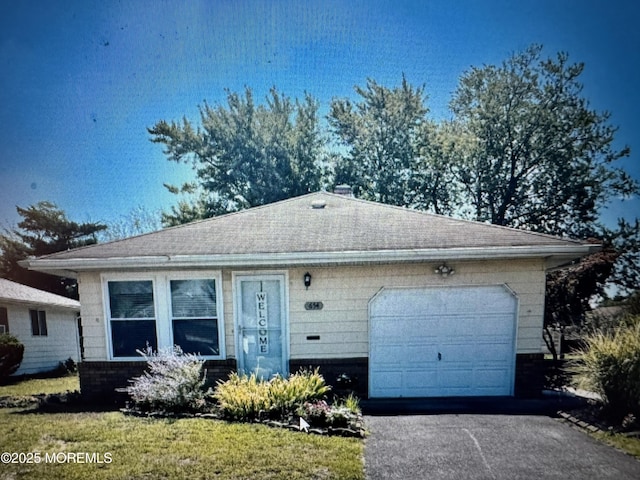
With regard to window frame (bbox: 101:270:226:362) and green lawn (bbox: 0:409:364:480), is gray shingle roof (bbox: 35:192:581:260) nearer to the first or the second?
window frame (bbox: 101:270:226:362)

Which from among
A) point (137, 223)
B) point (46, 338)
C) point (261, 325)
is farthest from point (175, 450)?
point (137, 223)

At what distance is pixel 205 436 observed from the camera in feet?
14.5

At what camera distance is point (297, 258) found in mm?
6254

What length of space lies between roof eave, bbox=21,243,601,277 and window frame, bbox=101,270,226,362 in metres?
0.24

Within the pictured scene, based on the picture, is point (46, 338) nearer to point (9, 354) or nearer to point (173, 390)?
Answer: point (9, 354)

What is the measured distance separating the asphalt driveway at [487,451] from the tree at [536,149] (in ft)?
53.4

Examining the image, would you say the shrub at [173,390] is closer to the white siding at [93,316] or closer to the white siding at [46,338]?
the white siding at [93,316]

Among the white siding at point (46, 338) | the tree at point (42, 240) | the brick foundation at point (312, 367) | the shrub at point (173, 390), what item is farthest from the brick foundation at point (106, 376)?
the tree at point (42, 240)

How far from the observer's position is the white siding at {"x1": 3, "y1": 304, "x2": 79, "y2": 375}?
12820 mm

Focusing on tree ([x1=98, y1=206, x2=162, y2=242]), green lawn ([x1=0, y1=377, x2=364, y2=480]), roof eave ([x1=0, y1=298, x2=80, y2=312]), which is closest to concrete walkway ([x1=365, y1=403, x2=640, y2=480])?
green lawn ([x1=0, y1=377, x2=364, y2=480])

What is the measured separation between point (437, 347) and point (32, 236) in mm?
25323

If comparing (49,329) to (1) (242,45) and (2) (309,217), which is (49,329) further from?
(1) (242,45)

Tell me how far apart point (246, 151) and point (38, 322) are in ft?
43.3

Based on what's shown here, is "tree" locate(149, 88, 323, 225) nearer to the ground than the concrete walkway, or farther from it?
farther from it
